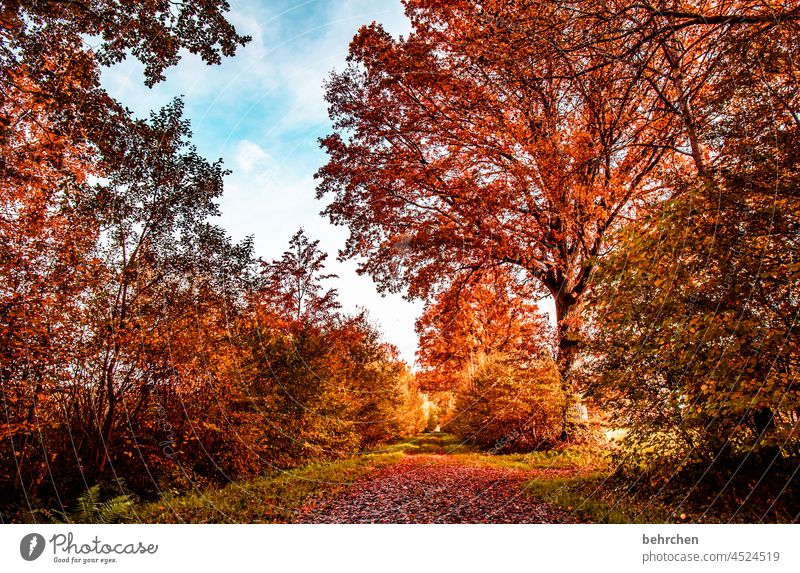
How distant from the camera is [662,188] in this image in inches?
239

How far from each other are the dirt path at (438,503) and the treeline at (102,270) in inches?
106

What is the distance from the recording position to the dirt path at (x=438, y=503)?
4.36 metres

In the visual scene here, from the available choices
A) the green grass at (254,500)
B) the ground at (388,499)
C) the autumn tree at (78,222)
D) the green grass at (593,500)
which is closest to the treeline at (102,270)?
the autumn tree at (78,222)

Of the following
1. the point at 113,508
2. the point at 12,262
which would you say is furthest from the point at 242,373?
the point at 12,262


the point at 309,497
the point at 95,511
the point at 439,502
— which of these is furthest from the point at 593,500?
the point at 95,511

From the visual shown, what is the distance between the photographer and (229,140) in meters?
4.70

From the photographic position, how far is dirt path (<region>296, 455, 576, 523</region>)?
4355mm

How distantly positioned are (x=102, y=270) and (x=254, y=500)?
397 centimetres

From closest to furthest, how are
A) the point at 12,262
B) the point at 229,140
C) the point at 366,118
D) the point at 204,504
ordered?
1. the point at 12,262
2. the point at 229,140
3. the point at 204,504
4. the point at 366,118

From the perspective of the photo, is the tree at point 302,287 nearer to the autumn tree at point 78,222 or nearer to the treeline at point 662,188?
the treeline at point 662,188

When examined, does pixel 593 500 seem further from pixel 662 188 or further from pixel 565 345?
pixel 565 345

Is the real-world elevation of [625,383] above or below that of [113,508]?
above
